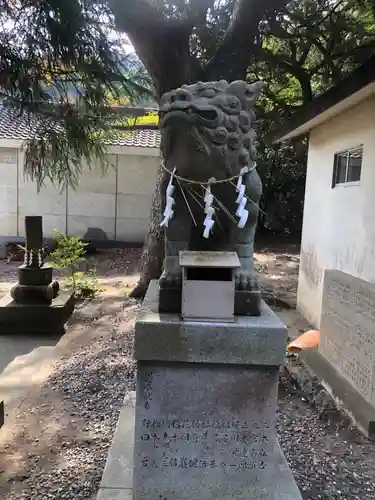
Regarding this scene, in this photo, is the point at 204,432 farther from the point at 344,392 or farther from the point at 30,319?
the point at 30,319

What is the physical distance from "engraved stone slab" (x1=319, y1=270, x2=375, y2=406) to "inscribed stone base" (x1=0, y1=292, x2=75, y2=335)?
3.60 metres

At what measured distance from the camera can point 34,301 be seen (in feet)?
21.9

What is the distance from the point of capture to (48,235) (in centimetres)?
1359

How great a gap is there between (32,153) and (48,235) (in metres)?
8.15

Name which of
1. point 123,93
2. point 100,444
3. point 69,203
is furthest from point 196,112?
point 69,203

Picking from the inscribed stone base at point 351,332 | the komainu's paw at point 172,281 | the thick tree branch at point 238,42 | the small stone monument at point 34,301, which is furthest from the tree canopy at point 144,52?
the komainu's paw at point 172,281

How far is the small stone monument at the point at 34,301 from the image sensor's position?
6.50 m

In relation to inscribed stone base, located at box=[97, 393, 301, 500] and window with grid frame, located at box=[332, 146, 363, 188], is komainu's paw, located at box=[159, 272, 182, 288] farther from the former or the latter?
window with grid frame, located at box=[332, 146, 363, 188]

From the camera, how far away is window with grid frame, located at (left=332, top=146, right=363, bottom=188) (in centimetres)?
578

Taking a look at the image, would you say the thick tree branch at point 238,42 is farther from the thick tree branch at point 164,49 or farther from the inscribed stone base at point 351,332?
the inscribed stone base at point 351,332

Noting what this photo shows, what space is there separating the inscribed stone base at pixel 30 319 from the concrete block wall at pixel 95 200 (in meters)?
7.08

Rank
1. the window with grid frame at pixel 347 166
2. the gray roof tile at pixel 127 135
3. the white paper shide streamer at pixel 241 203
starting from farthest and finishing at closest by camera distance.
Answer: the gray roof tile at pixel 127 135 < the window with grid frame at pixel 347 166 < the white paper shide streamer at pixel 241 203

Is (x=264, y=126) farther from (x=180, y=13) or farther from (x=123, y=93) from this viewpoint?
(x=123, y=93)

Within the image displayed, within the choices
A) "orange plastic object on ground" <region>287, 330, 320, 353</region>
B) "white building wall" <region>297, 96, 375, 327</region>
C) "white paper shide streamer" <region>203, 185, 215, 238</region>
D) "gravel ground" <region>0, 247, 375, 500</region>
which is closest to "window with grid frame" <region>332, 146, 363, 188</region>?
"white building wall" <region>297, 96, 375, 327</region>
